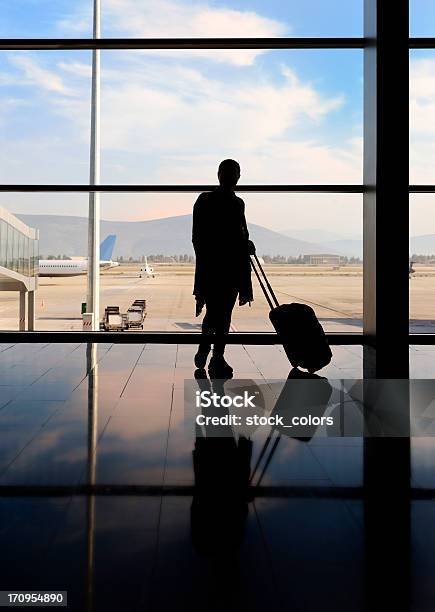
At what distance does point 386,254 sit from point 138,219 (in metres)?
2.83

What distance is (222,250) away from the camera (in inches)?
150

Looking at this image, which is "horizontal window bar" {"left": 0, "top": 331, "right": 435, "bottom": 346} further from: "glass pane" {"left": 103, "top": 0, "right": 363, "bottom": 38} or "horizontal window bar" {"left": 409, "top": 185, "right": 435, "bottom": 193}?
"glass pane" {"left": 103, "top": 0, "right": 363, "bottom": 38}

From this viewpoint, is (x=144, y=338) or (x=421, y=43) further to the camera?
(x=144, y=338)

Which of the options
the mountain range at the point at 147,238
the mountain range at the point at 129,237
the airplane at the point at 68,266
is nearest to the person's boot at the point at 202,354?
the mountain range at the point at 147,238

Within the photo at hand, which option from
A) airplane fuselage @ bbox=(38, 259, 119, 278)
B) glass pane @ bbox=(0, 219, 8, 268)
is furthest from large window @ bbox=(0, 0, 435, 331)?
airplane fuselage @ bbox=(38, 259, 119, 278)

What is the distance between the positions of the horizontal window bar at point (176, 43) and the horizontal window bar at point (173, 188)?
1.38 meters

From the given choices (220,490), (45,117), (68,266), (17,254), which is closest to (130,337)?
(45,117)

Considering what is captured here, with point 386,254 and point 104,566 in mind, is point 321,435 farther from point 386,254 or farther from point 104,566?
point 386,254

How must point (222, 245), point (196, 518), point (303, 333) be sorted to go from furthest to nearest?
point (222, 245), point (303, 333), point (196, 518)

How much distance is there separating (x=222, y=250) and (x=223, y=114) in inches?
158

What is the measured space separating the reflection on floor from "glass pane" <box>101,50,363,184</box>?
4.12 meters

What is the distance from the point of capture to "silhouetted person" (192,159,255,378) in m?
3.79

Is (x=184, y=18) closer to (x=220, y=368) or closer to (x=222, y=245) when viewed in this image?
(x=222, y=245)

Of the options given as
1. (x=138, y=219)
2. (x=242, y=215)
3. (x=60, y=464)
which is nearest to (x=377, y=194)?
(x=242, y=215)
